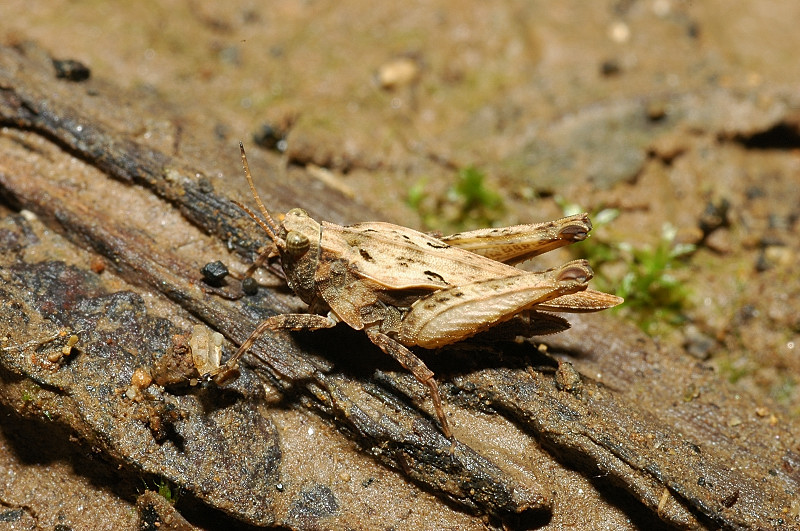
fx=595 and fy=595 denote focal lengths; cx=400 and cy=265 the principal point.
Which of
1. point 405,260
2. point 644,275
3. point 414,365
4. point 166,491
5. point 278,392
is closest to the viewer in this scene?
point 166,491

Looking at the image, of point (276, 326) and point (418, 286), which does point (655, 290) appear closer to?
point (418, 286)

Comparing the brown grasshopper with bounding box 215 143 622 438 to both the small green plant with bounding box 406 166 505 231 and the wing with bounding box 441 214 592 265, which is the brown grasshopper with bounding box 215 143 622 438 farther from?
the small green plant with bounding box 406 166 505 231

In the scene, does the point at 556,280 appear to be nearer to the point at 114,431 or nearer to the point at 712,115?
the point at 114,431

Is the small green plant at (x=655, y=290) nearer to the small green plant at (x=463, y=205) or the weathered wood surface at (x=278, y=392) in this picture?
the weathered wood surface at (x=278, y=392)

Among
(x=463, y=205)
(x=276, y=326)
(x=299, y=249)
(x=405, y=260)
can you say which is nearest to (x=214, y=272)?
(x=276, y=326)

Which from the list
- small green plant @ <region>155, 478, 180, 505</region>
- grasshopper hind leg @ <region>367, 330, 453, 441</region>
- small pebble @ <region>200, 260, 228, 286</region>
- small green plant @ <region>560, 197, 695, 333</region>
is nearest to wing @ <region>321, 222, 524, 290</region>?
grasshopper hind leg @ <region>367, 330, 453, 441</region>

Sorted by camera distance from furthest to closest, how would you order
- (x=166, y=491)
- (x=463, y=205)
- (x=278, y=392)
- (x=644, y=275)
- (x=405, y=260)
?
1. (x=463, y=205)
2. (x=644, y=275)
3. (x=278, y=392)
4. (x=405, y=260)
5. (x=166, y=491)
